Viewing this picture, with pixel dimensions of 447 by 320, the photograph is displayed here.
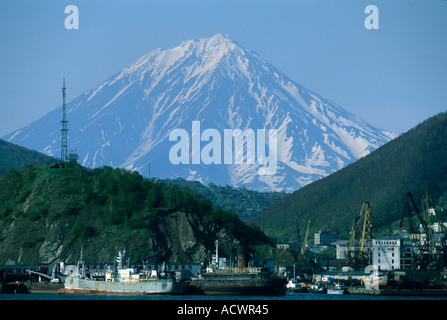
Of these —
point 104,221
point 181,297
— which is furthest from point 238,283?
point 104,221

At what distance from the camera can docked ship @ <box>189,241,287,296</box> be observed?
441 feet

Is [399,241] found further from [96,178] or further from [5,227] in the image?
[5,227]

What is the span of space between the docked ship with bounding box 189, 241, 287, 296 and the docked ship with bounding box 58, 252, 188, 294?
4757mm

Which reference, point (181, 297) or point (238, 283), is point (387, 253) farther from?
point (181, 297)

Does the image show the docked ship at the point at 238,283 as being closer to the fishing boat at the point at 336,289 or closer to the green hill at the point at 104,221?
the fishing boat at the point at 336,289

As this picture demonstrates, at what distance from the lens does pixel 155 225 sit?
172 meters

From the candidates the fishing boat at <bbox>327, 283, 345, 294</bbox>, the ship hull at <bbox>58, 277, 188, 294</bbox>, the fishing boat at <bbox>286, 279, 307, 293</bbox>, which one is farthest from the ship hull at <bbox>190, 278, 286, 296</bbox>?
the fishing boat at <bbox>286, 279, 307, 293</bbox>

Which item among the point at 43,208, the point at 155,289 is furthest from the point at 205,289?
the point at 43,208

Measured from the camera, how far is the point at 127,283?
128625 mm

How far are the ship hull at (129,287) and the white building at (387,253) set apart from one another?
234 feet

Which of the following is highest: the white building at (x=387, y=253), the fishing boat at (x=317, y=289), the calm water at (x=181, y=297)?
the white building at (x=387, y=253)

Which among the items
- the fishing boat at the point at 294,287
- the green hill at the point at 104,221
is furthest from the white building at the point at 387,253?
the fishing boat at the point at 294,287

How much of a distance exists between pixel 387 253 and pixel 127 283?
77319mm

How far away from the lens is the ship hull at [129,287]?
127 meters
